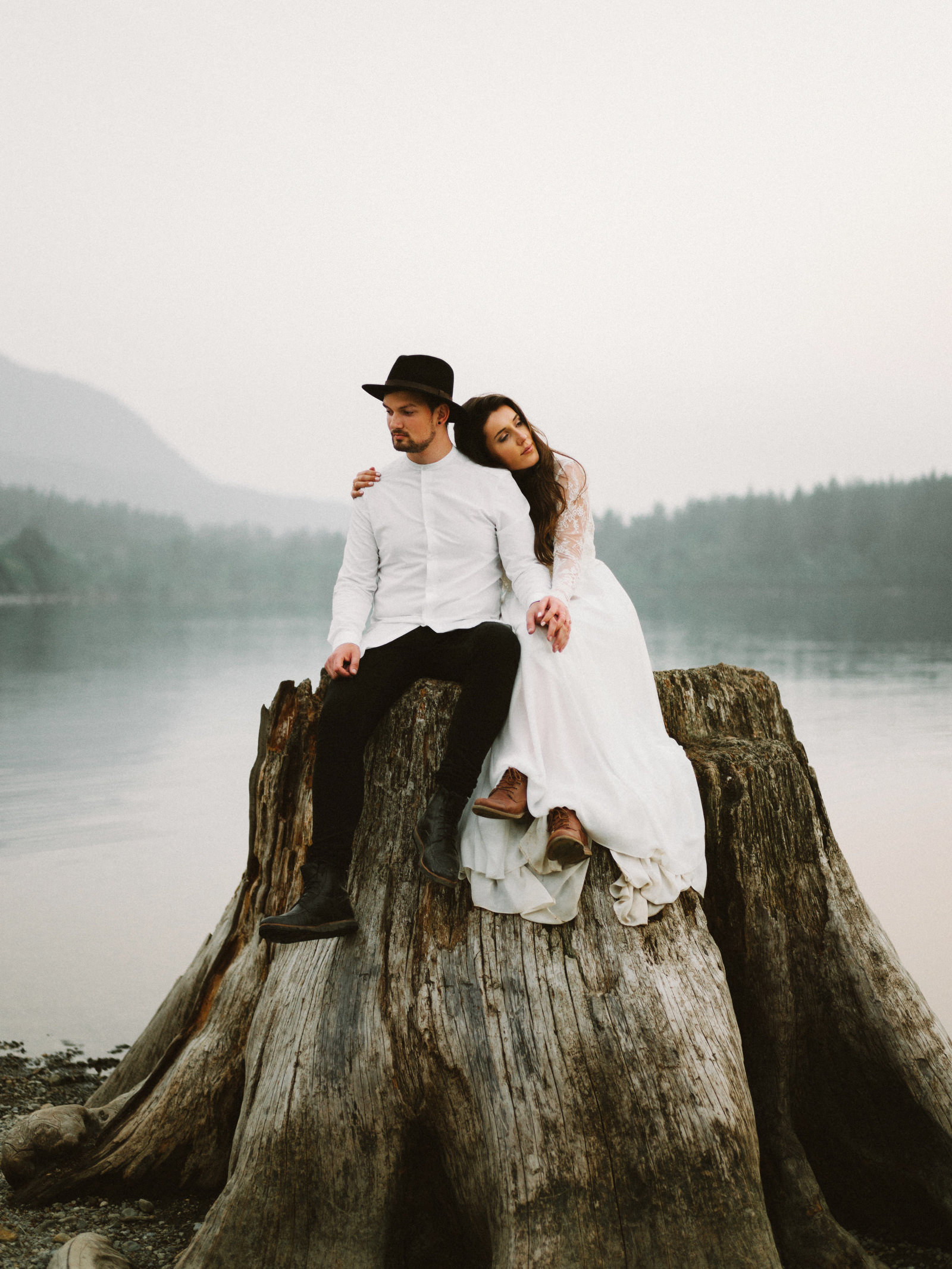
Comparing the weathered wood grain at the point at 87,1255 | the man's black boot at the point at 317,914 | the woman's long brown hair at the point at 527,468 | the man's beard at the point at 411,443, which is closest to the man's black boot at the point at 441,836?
the man's black boot at the point at 317,914

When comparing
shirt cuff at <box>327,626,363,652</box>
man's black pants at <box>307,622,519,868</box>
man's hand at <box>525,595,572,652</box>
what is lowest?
man's black pants at <box>307,622,519,868</box>

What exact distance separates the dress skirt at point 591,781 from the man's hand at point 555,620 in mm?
36

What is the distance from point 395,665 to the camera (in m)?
3.67

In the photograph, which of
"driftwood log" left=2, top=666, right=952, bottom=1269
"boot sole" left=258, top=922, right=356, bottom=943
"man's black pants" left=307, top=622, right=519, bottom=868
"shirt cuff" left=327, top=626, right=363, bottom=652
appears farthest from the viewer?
"shirt cuff" left=327, top=626, right=363, bottom=652

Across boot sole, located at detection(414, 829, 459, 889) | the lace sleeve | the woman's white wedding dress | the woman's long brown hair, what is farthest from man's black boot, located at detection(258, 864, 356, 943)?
the woman's long brown hair

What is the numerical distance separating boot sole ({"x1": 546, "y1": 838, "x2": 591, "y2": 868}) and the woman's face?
1.69 meters

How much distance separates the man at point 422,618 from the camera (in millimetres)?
3377

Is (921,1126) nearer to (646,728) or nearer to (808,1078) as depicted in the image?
(808,1078)

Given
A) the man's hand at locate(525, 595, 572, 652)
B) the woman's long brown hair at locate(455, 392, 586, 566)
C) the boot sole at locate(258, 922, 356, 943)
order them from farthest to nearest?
the woman's long brown hair at locate(455, 392, 586, 566) → the man's hand at locate(525, 595, 572, 652) → the boot sole at locate(258, 922, 356, 943)

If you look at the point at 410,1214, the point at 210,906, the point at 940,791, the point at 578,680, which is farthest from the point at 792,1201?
the point at 940,791

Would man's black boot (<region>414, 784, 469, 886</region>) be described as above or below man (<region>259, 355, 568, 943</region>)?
below

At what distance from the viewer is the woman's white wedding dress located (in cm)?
330

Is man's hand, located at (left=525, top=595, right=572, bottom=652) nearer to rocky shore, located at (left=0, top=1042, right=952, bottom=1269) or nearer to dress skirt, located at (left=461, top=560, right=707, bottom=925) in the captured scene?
dress skirt, located at (left=461, top=560, right=707, bottom=925)

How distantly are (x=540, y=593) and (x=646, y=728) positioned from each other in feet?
2.07
